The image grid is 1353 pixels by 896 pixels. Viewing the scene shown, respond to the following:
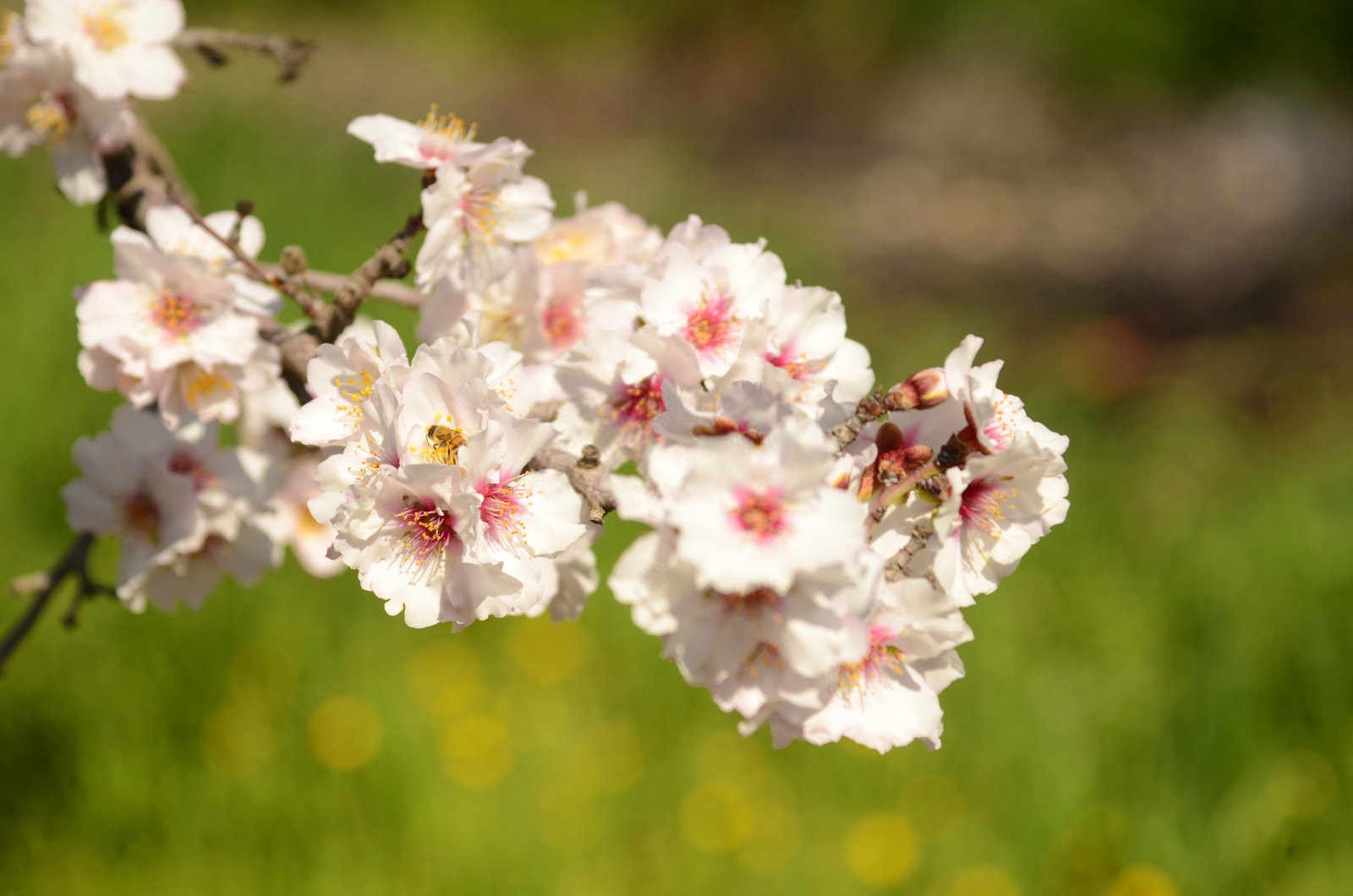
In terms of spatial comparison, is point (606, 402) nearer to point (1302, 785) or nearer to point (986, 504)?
point (986, 504)

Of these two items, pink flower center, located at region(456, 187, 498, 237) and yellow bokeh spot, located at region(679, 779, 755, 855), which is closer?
pink flower center, located at region(456, 187, 498, 237)

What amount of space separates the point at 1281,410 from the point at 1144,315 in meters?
1.17

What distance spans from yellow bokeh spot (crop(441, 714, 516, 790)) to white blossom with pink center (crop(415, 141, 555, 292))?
6.11 ft

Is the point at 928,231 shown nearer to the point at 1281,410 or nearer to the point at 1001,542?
the point at 1281,410

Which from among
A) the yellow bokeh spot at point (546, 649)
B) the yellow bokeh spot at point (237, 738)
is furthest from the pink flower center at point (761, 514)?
the yellow bokeh spot at point (546, 649)

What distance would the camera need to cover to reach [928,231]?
7.23 m

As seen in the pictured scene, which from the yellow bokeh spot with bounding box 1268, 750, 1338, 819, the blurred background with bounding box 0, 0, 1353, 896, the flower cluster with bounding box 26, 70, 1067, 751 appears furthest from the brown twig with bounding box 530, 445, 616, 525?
the yellow bokeh spot with bounding box 1268, 750, 1338, 819

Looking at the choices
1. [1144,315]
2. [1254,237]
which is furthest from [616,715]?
[1254,237]

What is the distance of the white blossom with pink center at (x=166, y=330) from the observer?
132 centimetres

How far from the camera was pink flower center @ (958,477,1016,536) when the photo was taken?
106cm

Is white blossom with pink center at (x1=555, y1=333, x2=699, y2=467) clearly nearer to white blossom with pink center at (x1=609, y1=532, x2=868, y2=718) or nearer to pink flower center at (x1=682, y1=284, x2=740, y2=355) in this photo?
pink flower center at (x1=682, y1=284, x2=740, y2=355)

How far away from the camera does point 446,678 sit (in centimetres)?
328

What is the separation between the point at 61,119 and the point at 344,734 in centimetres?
192

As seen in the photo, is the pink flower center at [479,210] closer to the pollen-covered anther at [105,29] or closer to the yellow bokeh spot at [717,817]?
the pollen-covered anther at [105,29]
